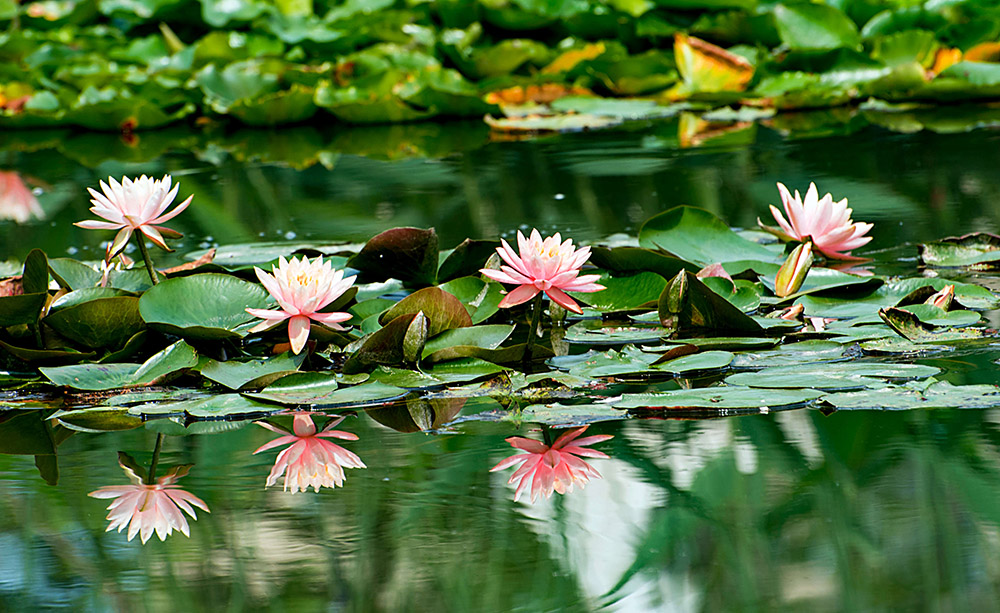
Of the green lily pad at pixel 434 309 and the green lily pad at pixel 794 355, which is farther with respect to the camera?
the green lily pad at pixel 434 309

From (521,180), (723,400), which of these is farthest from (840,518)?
(521,180)

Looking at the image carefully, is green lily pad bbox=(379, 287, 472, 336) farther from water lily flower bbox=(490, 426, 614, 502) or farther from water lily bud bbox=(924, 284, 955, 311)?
water lily bud bbox=(924, 284, 955, 311)

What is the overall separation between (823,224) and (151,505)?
4.09 feet

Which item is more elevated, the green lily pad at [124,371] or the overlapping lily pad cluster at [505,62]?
the overlapping lily pad cluster at [505,62]

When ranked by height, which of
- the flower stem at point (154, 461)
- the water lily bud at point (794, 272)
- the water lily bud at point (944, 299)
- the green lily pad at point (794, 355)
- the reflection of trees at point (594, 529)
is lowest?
the reflection of trees at point (594, 529)

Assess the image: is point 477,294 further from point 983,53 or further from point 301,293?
point 983,53

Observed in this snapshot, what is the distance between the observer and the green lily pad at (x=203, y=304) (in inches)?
64.1

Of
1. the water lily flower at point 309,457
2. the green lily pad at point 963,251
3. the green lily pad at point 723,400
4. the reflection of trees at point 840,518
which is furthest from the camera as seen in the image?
the green lily pad at point 963,251

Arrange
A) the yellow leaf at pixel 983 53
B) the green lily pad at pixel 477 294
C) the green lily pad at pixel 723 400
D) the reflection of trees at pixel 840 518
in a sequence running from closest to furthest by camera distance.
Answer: the reflection of trees at pixel 840 518 < the green lily pad at pixel 723 400 < the green lily pad at pixel 477 294 < the yellow leaf at pixel 983 53

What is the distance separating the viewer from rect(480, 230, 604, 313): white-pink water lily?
1.50m

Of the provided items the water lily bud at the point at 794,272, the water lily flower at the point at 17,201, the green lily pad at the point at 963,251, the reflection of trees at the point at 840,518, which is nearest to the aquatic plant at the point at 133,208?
the reflection of trees at the point at 840,518

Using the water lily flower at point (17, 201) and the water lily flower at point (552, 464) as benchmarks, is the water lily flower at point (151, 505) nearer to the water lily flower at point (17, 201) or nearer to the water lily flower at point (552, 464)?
the water lily flower at point (552, 464)

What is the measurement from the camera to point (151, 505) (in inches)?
47.3

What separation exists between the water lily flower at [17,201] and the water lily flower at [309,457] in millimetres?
2055
